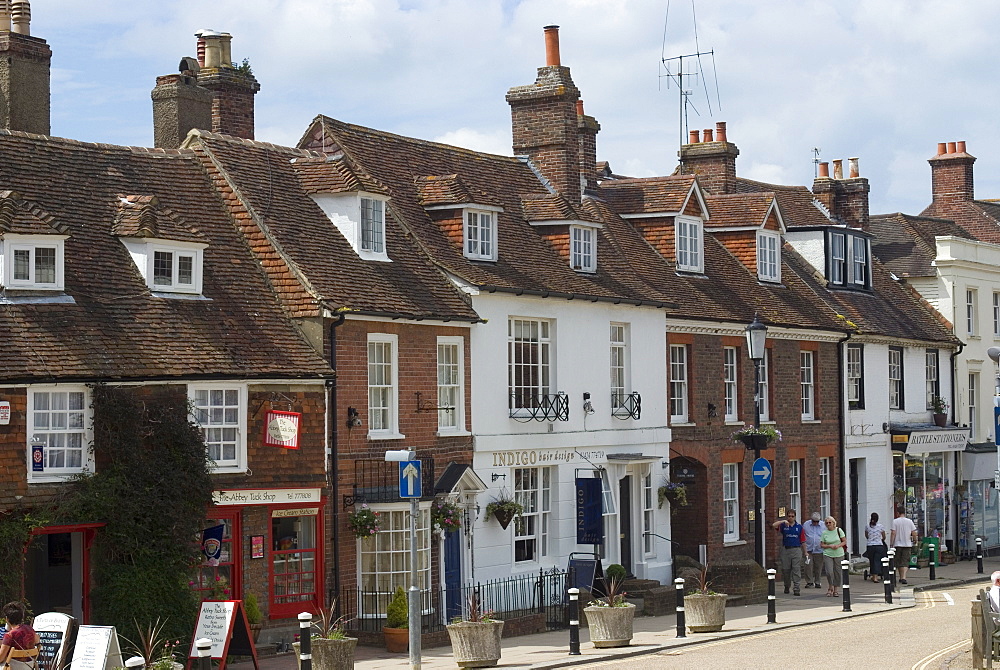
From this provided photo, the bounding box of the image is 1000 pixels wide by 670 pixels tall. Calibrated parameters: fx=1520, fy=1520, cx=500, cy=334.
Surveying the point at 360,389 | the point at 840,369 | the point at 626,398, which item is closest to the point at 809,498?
the point at 840,369

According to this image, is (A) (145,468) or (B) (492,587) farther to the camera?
(B) (492,587)

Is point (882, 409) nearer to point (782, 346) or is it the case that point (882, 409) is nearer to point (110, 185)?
point (782, 346)

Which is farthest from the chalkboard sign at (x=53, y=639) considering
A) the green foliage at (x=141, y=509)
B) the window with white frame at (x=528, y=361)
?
the window with white frame at (x=528, y=361)

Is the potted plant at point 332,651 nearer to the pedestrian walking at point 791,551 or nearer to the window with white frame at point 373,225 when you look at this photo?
the window with white frame at point 373,225

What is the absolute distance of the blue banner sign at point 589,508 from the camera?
29547mm

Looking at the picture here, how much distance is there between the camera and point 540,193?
3294 cm

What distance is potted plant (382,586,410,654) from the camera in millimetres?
23375

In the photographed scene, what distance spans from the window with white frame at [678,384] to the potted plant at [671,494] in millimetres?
1643

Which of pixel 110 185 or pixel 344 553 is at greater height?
pixel 110 185

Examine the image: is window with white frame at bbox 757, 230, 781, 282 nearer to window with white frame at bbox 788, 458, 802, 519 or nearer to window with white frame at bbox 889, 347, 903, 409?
window with white frame at bbox 788, 458, 802, 519

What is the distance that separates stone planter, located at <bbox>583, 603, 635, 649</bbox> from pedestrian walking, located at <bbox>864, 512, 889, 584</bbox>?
12.9m

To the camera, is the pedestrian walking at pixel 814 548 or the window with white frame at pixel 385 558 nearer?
the window with white frame at pixel 385 558

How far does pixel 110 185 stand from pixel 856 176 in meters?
26.5

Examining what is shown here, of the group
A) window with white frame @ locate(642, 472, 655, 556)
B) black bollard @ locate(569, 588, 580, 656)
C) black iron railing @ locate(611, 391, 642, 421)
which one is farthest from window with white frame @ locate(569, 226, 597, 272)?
black bollard @ locate(569, 588, 580, 656)
